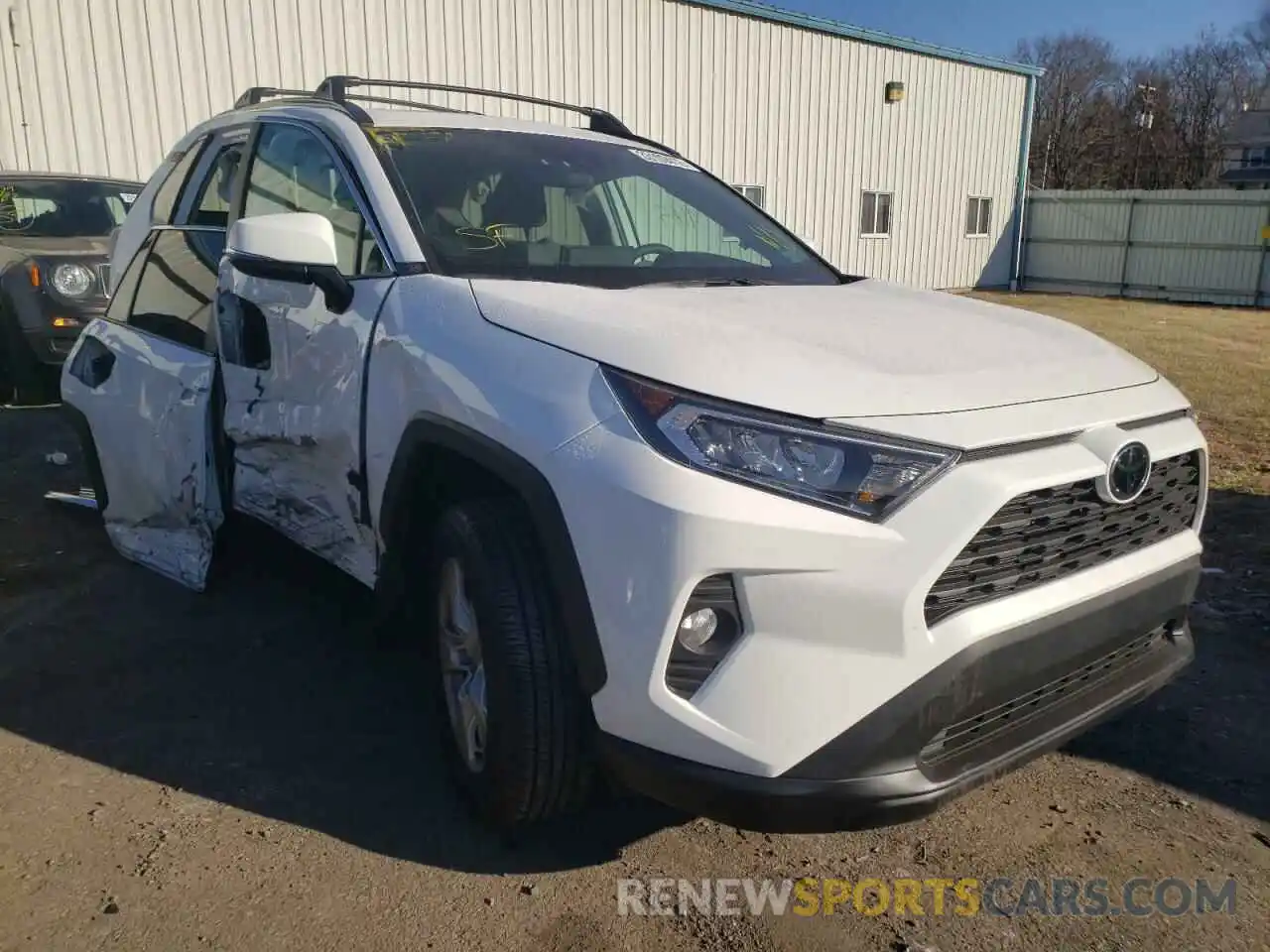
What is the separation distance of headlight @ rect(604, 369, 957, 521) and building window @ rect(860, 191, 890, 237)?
17.6 m

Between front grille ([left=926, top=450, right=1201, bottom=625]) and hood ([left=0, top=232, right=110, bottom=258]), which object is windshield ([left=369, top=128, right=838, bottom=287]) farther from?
hood ([left=0, top=232, right=110, bottom=258])

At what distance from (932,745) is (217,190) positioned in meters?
3.44

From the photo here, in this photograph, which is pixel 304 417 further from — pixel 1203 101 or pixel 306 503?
pixel 1203 101

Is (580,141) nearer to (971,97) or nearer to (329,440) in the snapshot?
(329,440)

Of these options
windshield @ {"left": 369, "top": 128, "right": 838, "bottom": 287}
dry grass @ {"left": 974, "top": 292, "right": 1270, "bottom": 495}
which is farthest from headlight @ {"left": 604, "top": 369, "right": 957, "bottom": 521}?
dry grass @ {"left": 974, "top": 292, "right": 1270, "bottom": 495}

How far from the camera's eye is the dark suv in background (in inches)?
275

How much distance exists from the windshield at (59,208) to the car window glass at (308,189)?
483 cm

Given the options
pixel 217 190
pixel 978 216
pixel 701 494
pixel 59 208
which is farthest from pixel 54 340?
pixel 978 216

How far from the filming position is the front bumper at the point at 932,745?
1861 millimetres

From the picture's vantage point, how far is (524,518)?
2.25m

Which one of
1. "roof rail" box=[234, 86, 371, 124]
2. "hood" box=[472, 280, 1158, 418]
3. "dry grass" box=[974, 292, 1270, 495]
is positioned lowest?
"dry grass" box=[974, 292, 1270, 495]

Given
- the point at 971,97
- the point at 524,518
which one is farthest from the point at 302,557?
the point at 971,97

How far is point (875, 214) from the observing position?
18.7 m

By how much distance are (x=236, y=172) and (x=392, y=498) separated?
1.94 m
